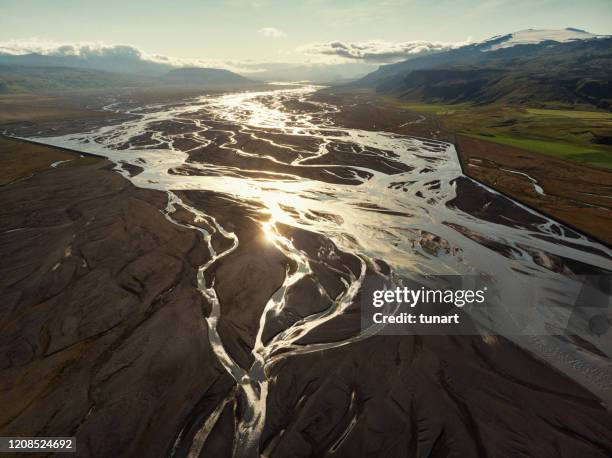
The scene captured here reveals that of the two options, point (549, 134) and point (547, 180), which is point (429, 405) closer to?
point (547, 180)

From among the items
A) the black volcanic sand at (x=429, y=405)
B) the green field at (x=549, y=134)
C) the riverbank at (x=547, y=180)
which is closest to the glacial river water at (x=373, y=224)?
the black volcanic sand at (x=429, y=405)

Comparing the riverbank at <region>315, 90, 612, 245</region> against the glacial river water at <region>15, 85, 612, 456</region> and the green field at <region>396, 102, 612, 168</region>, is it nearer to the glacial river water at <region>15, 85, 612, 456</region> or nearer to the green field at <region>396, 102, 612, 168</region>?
the glacial river water at <region>15, 85, 612, 456</region>

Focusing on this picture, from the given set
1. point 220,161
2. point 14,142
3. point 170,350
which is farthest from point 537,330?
point 14,142

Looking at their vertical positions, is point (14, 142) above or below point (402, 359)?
below

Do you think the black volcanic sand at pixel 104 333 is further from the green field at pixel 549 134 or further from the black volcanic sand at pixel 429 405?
the green field at pixel 549 134

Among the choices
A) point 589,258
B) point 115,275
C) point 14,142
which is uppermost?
point 589,258

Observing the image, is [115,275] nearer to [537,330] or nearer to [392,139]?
[537,330]

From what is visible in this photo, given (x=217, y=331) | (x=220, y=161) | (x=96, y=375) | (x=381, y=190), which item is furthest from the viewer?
(x=220, y=161)
